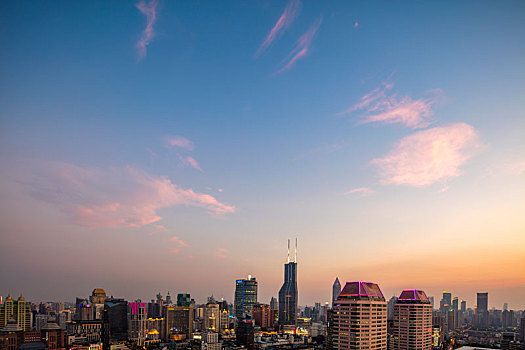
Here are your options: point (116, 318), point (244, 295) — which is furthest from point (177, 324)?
point (244, 295)

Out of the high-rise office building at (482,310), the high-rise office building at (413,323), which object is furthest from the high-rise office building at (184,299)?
the high-rise office building at (482,310)

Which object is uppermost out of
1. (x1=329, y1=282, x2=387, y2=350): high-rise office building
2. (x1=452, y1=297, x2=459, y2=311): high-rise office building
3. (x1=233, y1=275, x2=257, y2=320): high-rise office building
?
(x1=329, y1=282, x2=387, y2=350): high-rise office building

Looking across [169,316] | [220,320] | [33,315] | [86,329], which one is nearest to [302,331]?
[220,320]

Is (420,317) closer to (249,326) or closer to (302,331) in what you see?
(249,326)

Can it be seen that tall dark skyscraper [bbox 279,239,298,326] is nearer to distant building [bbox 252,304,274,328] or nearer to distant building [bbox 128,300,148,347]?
distant building [bbox 252,304,274,328]

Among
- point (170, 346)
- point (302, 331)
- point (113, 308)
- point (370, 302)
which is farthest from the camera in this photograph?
point (302, 331)

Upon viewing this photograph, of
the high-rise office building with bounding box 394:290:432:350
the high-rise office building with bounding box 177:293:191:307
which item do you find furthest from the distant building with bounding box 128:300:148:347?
the high-rise office building with bounding box 394:290:432:350
